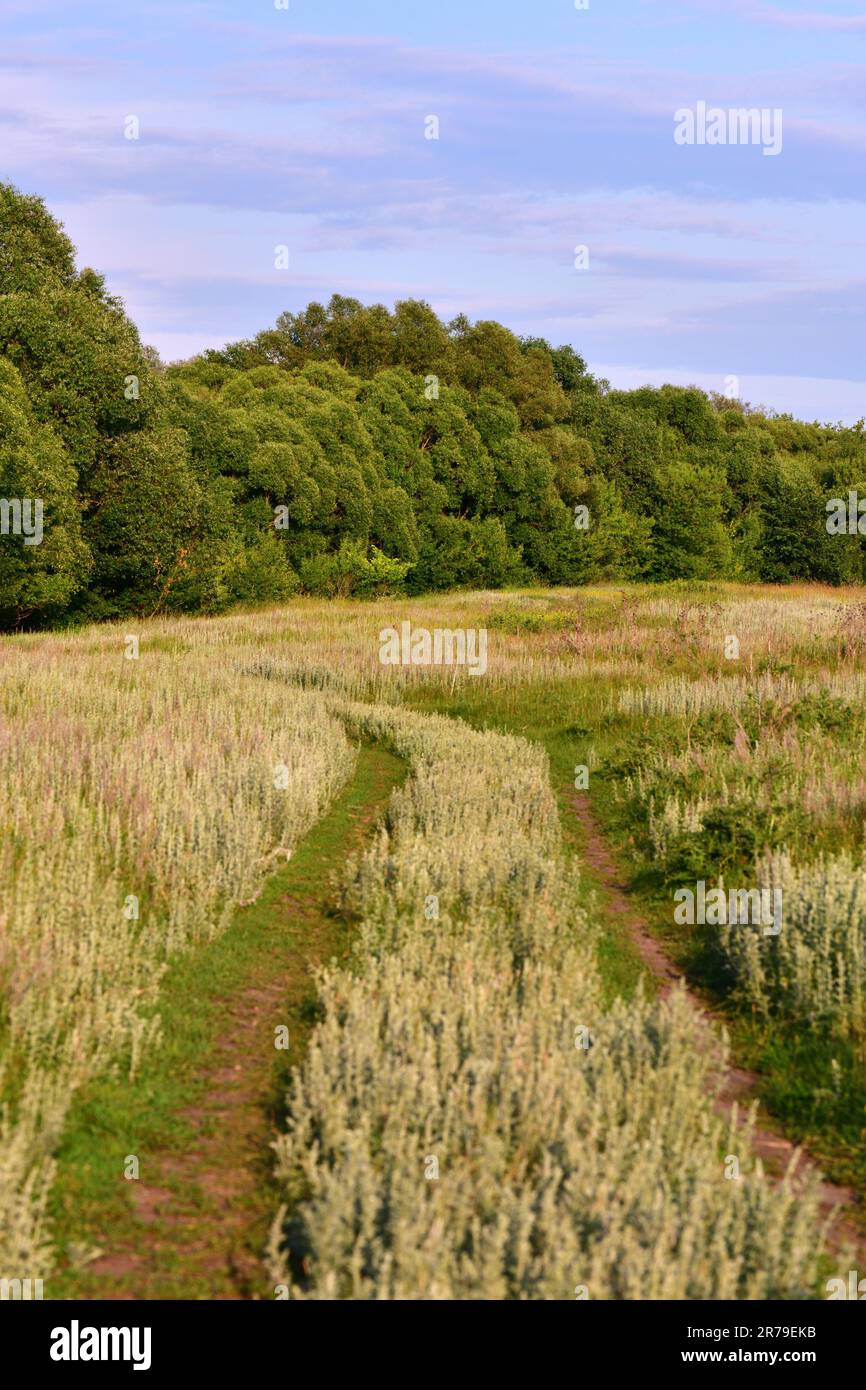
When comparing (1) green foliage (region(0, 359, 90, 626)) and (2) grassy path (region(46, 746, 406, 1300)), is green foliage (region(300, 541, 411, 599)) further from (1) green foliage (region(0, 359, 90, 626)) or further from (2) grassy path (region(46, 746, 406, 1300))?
(2) grassy path (region(46, 746, 406, 1300))

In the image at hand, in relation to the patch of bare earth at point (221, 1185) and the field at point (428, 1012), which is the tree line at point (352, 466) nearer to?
the field at point (428, 1012)

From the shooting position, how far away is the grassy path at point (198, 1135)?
449cm

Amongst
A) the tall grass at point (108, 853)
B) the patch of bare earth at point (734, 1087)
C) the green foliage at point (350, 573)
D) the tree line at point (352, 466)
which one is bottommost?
the patch of bare earth at point (734, 1087)

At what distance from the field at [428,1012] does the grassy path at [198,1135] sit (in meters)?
0.02

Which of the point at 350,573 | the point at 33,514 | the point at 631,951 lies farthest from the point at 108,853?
the point at 350,573

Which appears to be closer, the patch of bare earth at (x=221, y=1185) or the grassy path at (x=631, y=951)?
the patch of bare earth at (x=221, y=1185)

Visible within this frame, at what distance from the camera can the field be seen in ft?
14.4

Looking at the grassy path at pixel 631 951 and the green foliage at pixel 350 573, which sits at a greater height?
the green foliage at pixel 350 573

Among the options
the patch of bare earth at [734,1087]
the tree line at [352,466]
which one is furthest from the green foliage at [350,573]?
the patch of bare earth at [734,1087]

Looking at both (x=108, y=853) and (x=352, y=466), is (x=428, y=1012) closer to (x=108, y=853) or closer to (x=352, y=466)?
(x=108, y=853)

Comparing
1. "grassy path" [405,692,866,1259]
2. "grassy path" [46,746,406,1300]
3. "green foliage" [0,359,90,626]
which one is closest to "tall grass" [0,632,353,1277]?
"grassy path" [46,746,406,1300]

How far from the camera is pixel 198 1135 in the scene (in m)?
5.57

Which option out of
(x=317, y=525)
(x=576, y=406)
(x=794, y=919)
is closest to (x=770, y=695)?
(x=794, y=919)

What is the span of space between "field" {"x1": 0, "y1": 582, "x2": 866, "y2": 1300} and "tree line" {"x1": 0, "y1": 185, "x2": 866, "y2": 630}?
18686 mm
